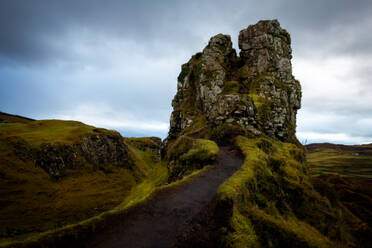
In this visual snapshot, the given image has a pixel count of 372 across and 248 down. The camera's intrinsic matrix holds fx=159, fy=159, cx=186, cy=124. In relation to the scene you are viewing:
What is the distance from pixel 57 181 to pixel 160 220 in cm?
3376

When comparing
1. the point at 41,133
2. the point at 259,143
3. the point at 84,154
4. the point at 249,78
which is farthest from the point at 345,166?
the point at 41,133

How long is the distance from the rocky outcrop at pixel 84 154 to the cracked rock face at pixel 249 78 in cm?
1969

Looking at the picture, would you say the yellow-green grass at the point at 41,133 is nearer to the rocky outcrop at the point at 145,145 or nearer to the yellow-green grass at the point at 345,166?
the rocky outcrop at the point at 145,145

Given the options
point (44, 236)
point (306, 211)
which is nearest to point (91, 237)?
point (44, 236)

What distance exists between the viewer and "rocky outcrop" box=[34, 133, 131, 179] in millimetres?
32319

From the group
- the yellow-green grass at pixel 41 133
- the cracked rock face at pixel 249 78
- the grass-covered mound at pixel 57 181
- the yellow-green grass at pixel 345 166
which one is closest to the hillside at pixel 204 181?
the grass-covered mound at pixel 57 181

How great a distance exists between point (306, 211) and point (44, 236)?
20.5 m

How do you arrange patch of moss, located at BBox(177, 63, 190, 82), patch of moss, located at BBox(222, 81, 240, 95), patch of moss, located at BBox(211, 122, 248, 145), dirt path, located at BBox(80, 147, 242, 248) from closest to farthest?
1. dirt path, located at BBox(80, 147, 242, 248)
2. patch of moss, located at BBox(211, 122, 248, 145)
3. patch of moss, located at BBox(222, 81, 240, 95)
4. patch of moss, located at BBox(177, 63, 190, 82)

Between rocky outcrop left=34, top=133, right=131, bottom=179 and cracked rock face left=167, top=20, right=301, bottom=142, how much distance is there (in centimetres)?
1969

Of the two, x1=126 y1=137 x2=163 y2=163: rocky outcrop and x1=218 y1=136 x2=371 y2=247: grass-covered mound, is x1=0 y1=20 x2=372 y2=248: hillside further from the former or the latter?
x1=126 y1=137 x2=163 y2=163: rocky outcrop

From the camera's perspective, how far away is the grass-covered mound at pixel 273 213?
7.38m

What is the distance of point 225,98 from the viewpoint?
1422 inches

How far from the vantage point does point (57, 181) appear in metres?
31.5

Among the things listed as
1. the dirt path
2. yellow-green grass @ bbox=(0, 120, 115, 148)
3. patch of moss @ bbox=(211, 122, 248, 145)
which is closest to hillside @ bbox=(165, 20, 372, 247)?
patch of moss @ bbox=(211, 122, 248, 145)
